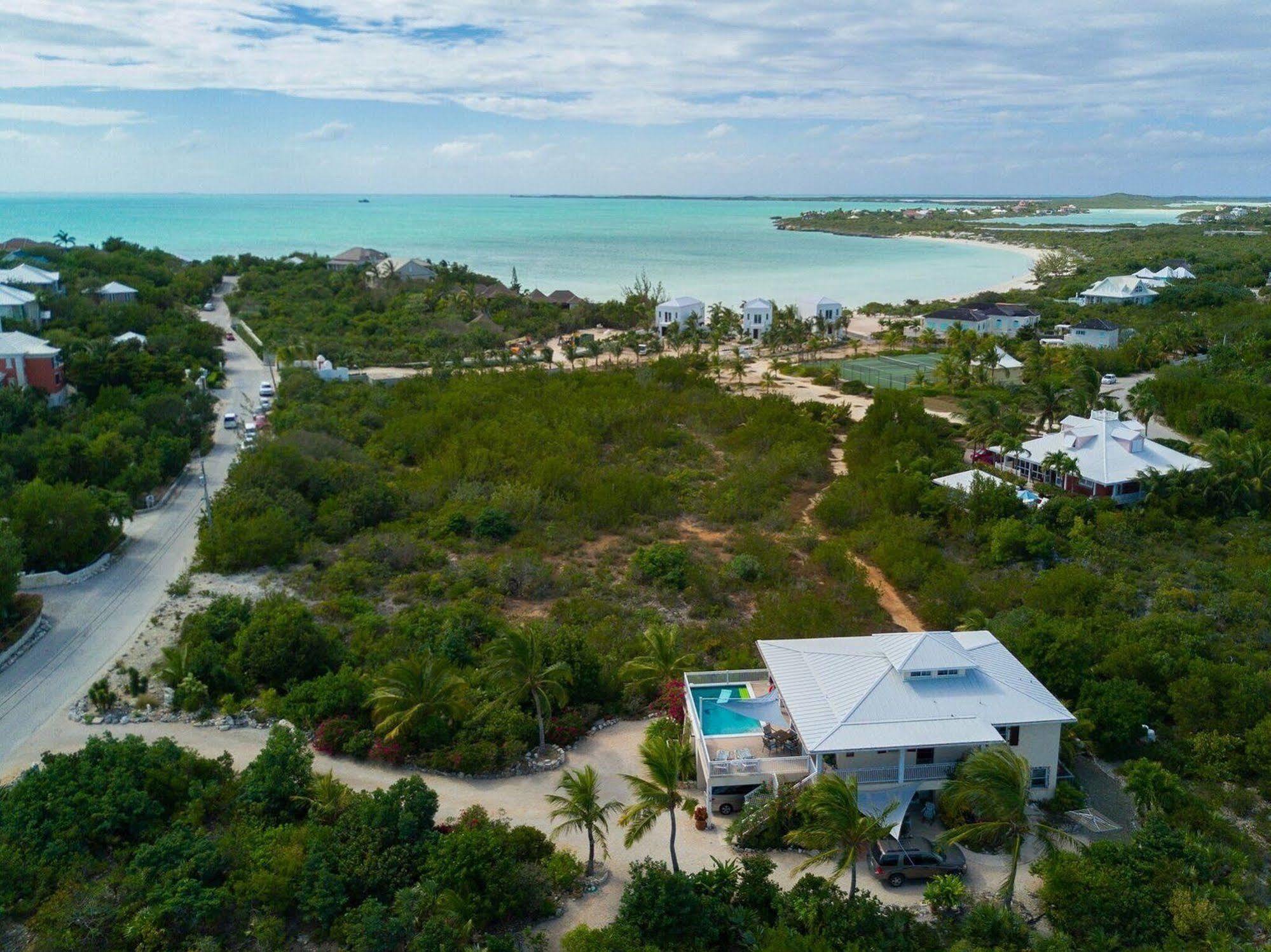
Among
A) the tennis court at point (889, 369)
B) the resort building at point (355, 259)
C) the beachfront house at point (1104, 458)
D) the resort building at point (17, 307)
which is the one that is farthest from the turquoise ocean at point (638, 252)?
the beachfront house at point (1104, 458)

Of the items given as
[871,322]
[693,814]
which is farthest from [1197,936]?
[871,322]

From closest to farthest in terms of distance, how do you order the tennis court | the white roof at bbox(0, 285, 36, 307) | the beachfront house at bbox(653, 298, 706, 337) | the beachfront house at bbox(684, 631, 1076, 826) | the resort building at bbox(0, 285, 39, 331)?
1. the beachfront house at bbox(684, 631, 1076, 826)
2. the resort building at bbox(0, 285, 39, 331)
3. the white roof at bbox(0, 285, 36, 307)
4. the tennis court
5. the beachfront house at bbox(653, 298, 706, 337)

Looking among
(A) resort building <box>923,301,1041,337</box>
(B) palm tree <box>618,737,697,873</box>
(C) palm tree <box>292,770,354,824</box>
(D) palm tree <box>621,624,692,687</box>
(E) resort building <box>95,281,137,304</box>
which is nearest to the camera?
(B) palm tree <box>618,737,697,873</box>

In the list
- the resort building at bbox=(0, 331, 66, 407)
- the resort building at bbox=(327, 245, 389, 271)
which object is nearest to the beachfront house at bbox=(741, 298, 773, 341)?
the resort building at bbox=(327, 245, 389, 271)

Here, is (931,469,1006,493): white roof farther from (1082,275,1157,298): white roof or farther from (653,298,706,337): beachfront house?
(1082,275,1157,298): white roof

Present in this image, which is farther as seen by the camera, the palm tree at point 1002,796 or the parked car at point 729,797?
the parked car at point 729,797

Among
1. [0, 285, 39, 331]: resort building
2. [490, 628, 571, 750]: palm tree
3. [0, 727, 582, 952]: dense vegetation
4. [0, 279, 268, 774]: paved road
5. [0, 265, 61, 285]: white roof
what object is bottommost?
[0, 279, 268, 774]: paved road

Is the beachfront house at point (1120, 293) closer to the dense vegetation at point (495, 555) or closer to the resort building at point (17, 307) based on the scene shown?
the dense vegetation at point (495, 555)
